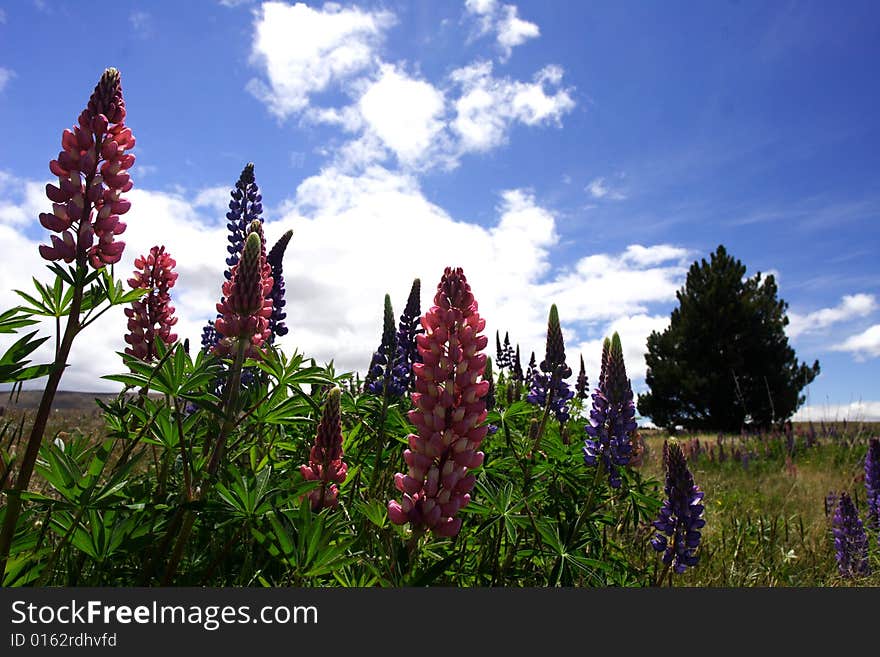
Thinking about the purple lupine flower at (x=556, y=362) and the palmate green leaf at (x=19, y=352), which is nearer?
the palmate green leaf at (x=19, y=352)

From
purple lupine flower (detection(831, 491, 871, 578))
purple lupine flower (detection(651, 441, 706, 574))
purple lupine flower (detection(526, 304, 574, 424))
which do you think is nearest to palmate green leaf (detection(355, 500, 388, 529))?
purple lupine flower (detection(651, 441, 706, 574))

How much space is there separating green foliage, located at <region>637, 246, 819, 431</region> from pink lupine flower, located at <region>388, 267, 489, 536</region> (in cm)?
3435

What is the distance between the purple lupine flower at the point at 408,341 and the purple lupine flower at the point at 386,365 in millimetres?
43

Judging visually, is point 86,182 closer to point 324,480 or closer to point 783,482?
point 324,480

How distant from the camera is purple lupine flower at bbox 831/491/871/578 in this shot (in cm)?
527


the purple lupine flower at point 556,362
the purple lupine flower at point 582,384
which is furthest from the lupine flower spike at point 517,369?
the purple lupine flower at point 556,362

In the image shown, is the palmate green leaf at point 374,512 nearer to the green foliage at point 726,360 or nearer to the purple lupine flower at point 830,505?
the purple lupine flower at point 830,505

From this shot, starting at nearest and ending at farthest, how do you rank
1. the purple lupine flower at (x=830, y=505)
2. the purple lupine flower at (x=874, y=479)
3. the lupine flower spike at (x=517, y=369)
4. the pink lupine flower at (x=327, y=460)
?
the pink lupine flower at (x=327, y=460) → the purple lupine flower at (x=874, y=479) → the purple lupine flower at (x=830, y=505) → the lupine flower spike at (x=517, y=369)

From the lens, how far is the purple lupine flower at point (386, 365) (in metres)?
4.38

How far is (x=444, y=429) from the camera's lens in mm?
2137

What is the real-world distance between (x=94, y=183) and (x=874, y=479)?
785 cm

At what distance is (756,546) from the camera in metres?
5.57

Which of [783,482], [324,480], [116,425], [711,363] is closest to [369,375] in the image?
[116,425]

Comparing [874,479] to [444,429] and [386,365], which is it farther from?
[444,429]
